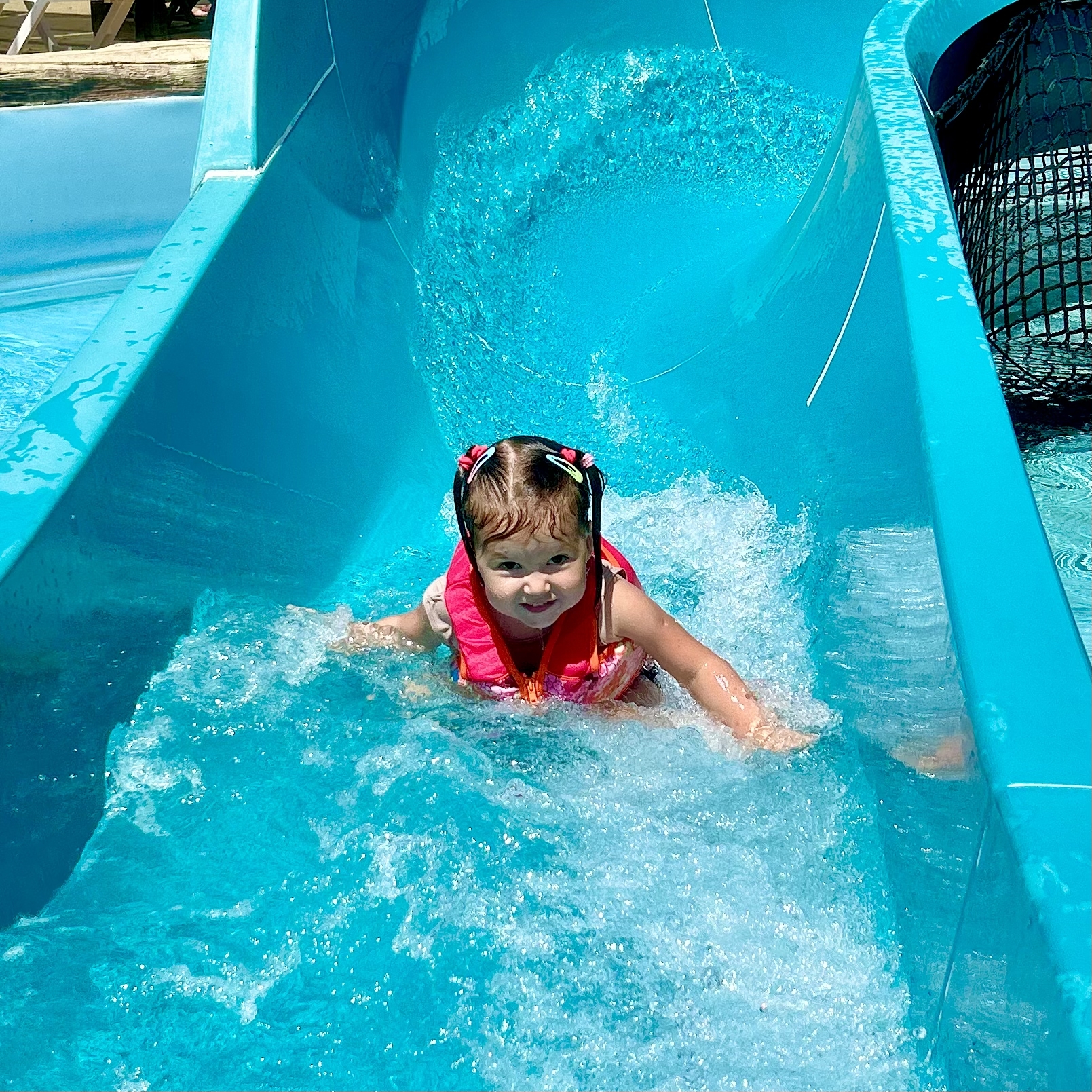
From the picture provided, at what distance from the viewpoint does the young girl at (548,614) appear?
6.66 feet

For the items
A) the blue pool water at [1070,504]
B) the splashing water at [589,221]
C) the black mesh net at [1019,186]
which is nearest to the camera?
the blue pool water at [1070,504]

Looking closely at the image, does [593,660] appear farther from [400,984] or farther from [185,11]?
[185,11]

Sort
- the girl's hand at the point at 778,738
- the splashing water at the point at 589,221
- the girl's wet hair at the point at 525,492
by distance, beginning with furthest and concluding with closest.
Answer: the splashing water at the point at 589,221, the girl's hand at the point at 778,738, the girl's wet hair at the point at 525,492

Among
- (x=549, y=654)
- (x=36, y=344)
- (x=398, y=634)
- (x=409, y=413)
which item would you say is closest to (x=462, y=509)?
(x=549, y=654)

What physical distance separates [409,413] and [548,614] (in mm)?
1534

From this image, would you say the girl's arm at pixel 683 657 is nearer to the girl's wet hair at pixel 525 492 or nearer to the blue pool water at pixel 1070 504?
the girl's wet hair at pixel 525 492

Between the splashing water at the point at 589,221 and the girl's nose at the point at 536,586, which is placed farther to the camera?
the splashing water at the point at 589,221

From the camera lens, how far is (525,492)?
201cm

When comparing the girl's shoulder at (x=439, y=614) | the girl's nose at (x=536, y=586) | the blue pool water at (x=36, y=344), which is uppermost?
the girl's nose at (x=536, y=586)

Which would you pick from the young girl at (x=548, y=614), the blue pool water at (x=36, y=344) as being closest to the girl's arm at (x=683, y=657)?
the young girl at (x=548, y=614)

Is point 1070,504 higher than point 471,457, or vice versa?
point 471,457

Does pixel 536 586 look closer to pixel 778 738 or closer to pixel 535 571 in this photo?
pixel 535 571

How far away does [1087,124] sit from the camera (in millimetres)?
3930

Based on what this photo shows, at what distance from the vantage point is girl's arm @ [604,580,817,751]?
2.20 m
